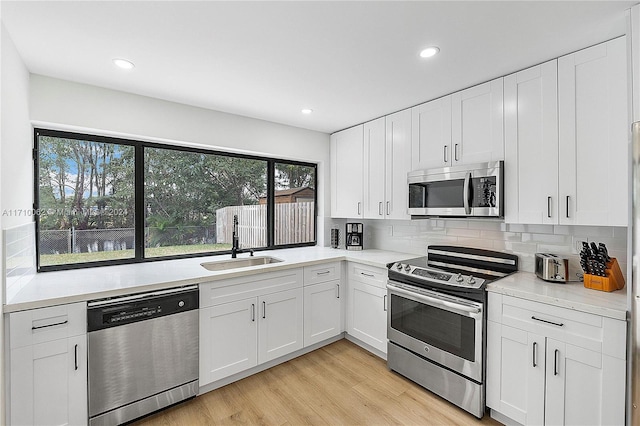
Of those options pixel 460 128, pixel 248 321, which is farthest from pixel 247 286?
pixel 460 128

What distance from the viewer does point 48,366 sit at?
67.1 inches

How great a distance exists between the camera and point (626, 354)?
1.49m

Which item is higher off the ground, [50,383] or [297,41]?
[297,41]

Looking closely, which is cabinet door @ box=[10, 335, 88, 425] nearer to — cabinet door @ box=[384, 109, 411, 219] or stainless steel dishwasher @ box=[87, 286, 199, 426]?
stainless steel dishwasher @ box=[87, 286, 199, 426]

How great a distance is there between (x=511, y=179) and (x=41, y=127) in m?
3.55

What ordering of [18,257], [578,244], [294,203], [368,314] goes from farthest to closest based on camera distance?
[294,203] → [368,314] → [578,244] → [18,257]

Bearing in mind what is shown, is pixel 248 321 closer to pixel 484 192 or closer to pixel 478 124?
pixel 484 192

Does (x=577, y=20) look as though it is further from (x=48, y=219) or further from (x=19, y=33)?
(x=48, y=219)

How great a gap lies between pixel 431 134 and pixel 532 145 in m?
0.82

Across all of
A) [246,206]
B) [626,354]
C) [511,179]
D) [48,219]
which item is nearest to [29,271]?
[48,219]

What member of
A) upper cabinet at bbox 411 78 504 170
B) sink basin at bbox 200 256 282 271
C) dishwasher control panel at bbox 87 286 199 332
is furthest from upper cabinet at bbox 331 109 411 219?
dishwasher control panel at bbox 87 286 199 332

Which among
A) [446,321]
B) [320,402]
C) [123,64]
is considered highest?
[123,64]

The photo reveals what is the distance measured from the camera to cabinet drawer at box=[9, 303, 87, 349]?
1616mm

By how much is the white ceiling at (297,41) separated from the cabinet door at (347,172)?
99 cm
